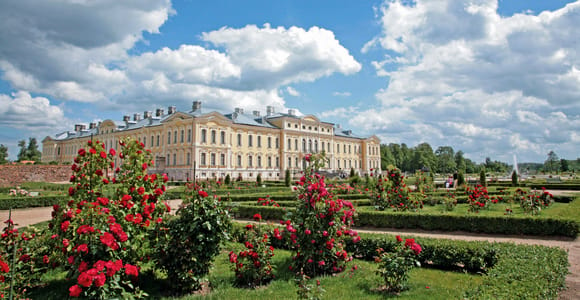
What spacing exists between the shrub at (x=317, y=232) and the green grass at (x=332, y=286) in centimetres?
23

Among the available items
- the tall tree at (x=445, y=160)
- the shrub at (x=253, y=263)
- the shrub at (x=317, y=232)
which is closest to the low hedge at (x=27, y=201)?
the shrub at (x=253, y=263)

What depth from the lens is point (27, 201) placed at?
15375 mm

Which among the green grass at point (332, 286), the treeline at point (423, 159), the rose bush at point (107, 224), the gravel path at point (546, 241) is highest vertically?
the treeline at point (423, 159)

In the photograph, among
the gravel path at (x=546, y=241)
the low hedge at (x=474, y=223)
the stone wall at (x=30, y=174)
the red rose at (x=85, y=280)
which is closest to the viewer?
the red rose at (x=85, y=280)

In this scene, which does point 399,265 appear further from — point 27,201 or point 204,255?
point 27,201

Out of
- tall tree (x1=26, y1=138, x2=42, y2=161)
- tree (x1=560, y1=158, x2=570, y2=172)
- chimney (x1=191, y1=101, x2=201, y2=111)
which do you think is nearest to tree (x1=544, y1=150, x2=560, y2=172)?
tree (x1=560, y1=158, x2=570, y2=172)

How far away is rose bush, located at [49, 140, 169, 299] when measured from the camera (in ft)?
11.4

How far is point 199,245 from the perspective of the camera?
4.23 metres

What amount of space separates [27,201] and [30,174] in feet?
41.4

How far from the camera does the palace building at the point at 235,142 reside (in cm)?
3709

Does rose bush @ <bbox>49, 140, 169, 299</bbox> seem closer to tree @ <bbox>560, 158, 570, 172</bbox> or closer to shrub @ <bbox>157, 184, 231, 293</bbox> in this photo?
shrub @ <bbox>157, 184, 231, 293</bbox>

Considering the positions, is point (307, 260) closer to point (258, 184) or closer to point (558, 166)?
point (258, 184)

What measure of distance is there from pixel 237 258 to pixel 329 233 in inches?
55.4

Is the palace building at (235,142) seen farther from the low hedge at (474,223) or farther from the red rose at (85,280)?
the red rose at (85,280)
